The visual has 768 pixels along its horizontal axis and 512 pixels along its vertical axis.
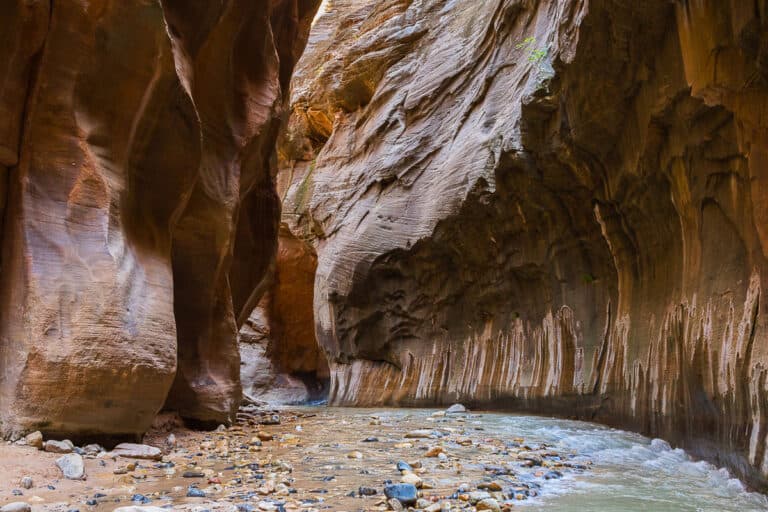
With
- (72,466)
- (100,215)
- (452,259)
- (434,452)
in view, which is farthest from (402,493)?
(452,259)

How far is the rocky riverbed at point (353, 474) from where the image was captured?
3.24 metres

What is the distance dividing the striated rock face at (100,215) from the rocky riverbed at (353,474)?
0.48m

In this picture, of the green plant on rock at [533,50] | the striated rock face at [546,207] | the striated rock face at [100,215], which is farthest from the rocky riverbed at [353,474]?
the green plant on rock at [533,50]

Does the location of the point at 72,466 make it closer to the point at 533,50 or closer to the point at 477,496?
the point at 477,496

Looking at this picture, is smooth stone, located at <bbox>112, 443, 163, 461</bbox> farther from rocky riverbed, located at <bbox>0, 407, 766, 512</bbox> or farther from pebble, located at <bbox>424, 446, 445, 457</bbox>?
pebble, located at <bbox>424, 446, 445, 457</bbox>

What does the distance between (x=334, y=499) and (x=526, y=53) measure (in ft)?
31.3

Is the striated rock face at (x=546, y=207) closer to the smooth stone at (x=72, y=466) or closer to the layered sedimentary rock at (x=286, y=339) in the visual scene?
the layered sedimentary rock at (x=286, y=339)

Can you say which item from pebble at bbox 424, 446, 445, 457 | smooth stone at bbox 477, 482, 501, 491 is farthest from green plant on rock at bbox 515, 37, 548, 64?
smooth stone at bbox 477, 482, 501, 491

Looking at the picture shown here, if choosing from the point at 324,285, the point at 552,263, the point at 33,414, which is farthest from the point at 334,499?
the point at 324,285

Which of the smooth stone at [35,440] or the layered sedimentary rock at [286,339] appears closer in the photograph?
the smooth stone at [35,440]

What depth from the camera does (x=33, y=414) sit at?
14.2ft

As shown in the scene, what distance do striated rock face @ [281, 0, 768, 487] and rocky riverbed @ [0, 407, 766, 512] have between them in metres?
0.77

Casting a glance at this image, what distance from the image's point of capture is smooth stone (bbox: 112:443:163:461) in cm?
454

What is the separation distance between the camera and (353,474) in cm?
409
